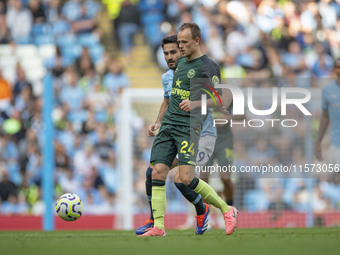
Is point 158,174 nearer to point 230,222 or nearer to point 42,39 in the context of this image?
point 230,222

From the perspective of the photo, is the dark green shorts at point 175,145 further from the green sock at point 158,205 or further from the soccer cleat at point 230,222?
the soccer cleat at point 230,222

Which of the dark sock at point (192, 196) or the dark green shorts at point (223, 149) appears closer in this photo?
the dark sock at point (192, 196)

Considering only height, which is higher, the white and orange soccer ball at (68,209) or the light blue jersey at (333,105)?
the light blue jersey at (333,105)

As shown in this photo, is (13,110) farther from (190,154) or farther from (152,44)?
(190,154)

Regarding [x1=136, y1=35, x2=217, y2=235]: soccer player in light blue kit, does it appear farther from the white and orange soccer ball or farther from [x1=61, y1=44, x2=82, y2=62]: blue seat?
[x1=61, y1=44, x2=82, y2=62]: blue seat

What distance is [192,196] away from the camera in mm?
6910

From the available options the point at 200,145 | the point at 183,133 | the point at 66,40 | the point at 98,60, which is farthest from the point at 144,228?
the point at 66,40

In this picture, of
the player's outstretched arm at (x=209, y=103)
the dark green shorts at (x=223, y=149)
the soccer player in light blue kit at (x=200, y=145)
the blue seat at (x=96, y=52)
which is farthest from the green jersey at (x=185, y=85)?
the blue seat at (x=96, y=52)

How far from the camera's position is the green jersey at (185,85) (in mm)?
6528

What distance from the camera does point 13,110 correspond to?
49.5 feet

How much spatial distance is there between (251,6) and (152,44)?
95.1 inches

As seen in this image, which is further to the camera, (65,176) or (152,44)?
(152,44)

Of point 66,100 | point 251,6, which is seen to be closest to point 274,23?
point 251,6

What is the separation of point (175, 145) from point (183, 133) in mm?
192
